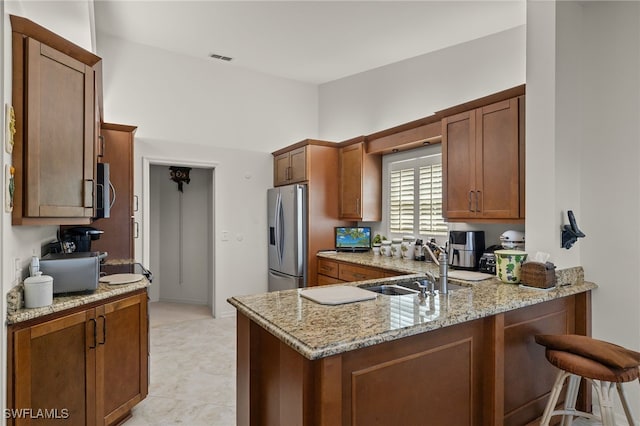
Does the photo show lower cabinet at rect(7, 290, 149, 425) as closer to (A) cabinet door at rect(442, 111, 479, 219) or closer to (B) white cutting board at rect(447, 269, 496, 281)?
(B) white cutting board at rect(447, 269, 496, 281)

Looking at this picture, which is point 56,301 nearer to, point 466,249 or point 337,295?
point 337,295


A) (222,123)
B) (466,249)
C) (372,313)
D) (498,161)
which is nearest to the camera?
(372,313)

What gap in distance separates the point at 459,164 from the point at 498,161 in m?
0.36

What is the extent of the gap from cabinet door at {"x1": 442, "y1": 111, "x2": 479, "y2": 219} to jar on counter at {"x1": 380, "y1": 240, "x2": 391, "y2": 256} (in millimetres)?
987

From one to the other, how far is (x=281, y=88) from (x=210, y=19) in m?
1.71

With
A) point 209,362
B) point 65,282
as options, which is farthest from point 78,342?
point 209,362

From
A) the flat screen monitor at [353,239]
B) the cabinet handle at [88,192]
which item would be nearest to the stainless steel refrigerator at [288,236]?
the flat screen monitor at [353,239]

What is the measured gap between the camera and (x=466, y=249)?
2.97 metres

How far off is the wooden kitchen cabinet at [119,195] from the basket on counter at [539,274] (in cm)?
344

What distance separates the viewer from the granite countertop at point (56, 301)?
5.34 feet

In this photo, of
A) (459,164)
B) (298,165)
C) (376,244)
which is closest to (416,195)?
(376,244)

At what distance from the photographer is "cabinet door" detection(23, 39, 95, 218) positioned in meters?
1.75

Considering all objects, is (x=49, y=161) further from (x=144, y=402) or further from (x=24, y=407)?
(x=144, y=402)

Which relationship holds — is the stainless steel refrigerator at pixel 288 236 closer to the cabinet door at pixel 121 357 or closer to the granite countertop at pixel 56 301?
the cabinet door at pixel 121 357
